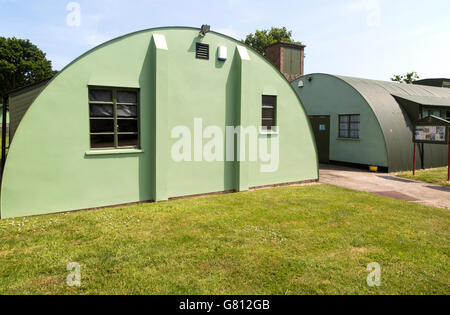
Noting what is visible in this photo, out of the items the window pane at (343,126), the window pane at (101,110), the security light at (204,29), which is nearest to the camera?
the window pane at (101,110)

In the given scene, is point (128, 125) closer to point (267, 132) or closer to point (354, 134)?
point (267, 132)

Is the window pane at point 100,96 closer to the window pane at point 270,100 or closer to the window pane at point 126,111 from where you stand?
the window pane at point 126,111

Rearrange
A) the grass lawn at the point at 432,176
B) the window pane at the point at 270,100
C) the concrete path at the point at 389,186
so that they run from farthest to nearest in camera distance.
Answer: the grass lawn at the point at 432,176
the window pane at the point at 270,100
the concrete path at the point at 389,186

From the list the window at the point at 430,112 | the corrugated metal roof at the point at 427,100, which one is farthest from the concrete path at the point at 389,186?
the window at the point at 430,112

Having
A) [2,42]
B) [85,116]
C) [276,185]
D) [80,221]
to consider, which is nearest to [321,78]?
[276,185]

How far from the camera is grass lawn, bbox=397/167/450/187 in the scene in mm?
11914

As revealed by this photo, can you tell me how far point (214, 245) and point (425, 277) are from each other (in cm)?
341

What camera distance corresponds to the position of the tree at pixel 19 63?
5328cm

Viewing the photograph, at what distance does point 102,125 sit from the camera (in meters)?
8.08

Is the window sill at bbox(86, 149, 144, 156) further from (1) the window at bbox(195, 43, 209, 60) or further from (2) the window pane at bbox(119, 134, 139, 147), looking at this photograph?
(1) the window at bbox(195, 43, 209, 60)

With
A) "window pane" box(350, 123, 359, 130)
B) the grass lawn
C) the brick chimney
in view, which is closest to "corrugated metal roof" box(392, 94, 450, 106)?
"window pane" box(350, 123, 359, 130)

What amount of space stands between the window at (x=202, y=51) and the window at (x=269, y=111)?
254 cm

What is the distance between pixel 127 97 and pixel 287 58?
583 inches

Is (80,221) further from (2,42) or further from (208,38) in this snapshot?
(2,42)
